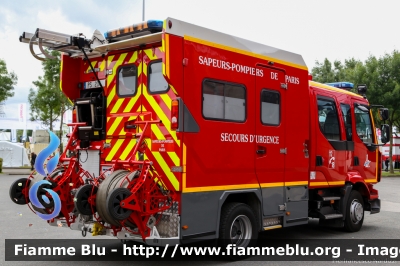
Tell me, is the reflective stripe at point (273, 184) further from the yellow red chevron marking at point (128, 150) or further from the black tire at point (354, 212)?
the black tire at point (354, 212)

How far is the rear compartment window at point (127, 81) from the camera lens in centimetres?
711

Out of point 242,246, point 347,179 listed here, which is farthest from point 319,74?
point 242,246

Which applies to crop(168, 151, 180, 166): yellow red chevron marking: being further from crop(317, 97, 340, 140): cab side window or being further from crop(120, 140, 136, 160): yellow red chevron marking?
crop(317, 97, 340, 140): cab side window

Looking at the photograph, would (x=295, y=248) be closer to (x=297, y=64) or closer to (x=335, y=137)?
(x=335, y=137)

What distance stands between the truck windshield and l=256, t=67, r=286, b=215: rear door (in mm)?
2884

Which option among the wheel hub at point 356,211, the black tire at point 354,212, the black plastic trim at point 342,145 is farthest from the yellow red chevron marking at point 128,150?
the wheel hub at point 356,211

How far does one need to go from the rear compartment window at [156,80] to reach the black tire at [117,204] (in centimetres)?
158

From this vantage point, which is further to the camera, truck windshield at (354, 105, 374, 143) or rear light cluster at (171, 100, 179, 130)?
truck windshield at (354, 105, 374, 143)

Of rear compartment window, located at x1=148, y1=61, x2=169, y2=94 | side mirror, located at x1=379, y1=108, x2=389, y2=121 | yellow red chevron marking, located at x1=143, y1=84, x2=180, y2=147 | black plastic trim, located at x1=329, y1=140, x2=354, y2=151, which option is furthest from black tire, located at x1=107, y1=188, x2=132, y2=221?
side mirror, located at x1=379, y1=108, x2=389, y2=121

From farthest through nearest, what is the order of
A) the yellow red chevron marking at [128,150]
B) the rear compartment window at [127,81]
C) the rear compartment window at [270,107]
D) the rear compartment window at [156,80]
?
the rear compartment window at [270,107], the rear compartment window at [127,81], the yellow red chevron marking at [128,150], the rear compartment window at [156,80]

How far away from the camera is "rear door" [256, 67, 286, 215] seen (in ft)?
24.8

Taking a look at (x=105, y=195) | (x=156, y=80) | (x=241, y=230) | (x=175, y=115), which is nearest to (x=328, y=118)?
(x=241, y=230)

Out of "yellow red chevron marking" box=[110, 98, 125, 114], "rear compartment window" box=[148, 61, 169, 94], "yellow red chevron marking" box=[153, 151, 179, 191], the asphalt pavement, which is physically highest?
"rear compartment window" box=[148, 61, 169, 94]

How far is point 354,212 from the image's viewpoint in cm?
973
